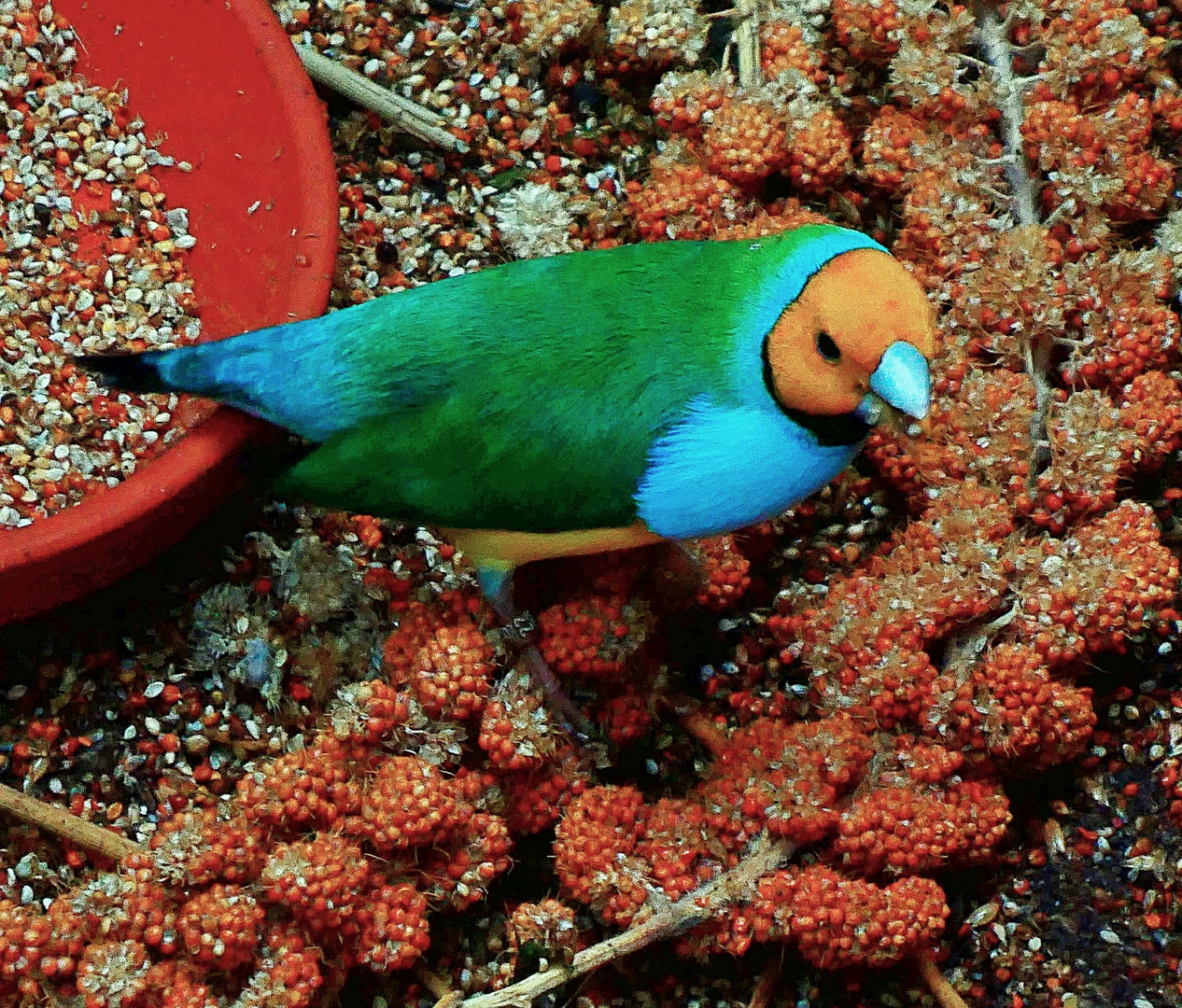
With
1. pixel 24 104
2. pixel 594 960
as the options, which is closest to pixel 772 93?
pixel 24 104

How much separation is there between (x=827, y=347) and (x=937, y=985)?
0.96 metres

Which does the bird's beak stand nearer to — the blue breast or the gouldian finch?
the gouldian finch

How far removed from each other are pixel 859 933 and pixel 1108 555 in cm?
69

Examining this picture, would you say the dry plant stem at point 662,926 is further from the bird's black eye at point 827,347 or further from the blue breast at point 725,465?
the bird's black eye at point 827,347

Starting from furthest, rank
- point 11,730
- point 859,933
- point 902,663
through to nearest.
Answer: point 11,730 < point 902,663 < point 859,933

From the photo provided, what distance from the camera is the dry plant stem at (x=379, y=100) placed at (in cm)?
274

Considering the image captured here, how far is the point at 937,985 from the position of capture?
214 centimetres

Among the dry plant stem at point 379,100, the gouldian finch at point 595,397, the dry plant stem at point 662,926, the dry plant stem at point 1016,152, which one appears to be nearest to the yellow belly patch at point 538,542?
the gouldian finch at point 595,397

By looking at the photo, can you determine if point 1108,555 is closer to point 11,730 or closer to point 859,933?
point 859,933

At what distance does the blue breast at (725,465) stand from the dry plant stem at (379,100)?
1014 mm

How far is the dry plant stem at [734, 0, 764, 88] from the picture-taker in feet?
9.00

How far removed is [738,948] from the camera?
2057mm

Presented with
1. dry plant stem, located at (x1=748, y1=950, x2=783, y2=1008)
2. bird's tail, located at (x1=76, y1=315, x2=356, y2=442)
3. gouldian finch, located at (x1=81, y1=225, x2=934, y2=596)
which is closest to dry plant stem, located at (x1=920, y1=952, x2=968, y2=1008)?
dry plant stem, located at (x1=748, y1=950, x2=783, y2=1008)

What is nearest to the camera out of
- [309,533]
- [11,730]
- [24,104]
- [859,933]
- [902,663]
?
Answer: [859,933]
